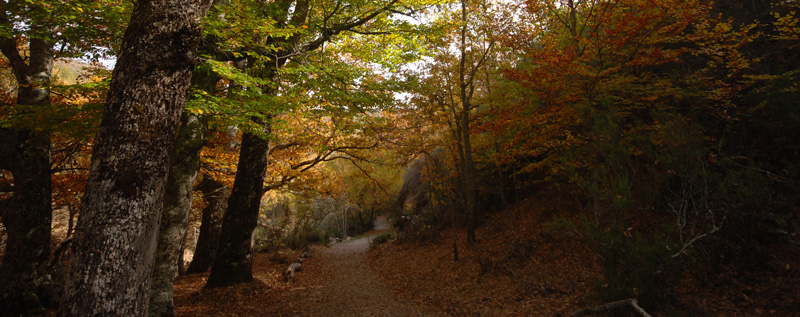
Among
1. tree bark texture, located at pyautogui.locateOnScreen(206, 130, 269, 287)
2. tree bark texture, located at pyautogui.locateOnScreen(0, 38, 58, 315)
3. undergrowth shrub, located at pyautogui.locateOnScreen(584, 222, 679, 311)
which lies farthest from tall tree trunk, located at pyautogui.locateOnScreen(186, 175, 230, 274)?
undergrowth shrub, located at pyautogui.locateOnScreen(584, 222, 679, 311)

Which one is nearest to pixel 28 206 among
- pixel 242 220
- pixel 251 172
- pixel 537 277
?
pixel 242 220

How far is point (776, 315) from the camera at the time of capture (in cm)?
441

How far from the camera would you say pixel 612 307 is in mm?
4863

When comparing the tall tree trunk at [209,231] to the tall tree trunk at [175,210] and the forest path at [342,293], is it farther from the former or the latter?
the tall tree trunk at [175,210]

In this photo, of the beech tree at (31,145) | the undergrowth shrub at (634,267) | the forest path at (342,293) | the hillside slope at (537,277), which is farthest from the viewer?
the forest path at (342,293)

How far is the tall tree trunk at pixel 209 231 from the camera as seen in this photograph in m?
10.5

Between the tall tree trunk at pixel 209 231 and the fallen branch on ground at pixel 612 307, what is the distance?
10075mm

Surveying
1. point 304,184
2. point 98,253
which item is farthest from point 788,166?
point 304,184

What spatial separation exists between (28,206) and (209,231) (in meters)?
4.45

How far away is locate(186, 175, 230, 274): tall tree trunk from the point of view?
34.3 feet

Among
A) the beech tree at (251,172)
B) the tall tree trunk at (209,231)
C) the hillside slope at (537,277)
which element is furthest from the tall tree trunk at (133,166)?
the tall tree trunk at (209,231)

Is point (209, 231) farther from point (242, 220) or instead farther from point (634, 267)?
point (634, 267)

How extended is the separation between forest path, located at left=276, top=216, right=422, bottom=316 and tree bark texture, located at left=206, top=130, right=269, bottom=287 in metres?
1.65

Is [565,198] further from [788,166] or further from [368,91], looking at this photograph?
[368,91]
